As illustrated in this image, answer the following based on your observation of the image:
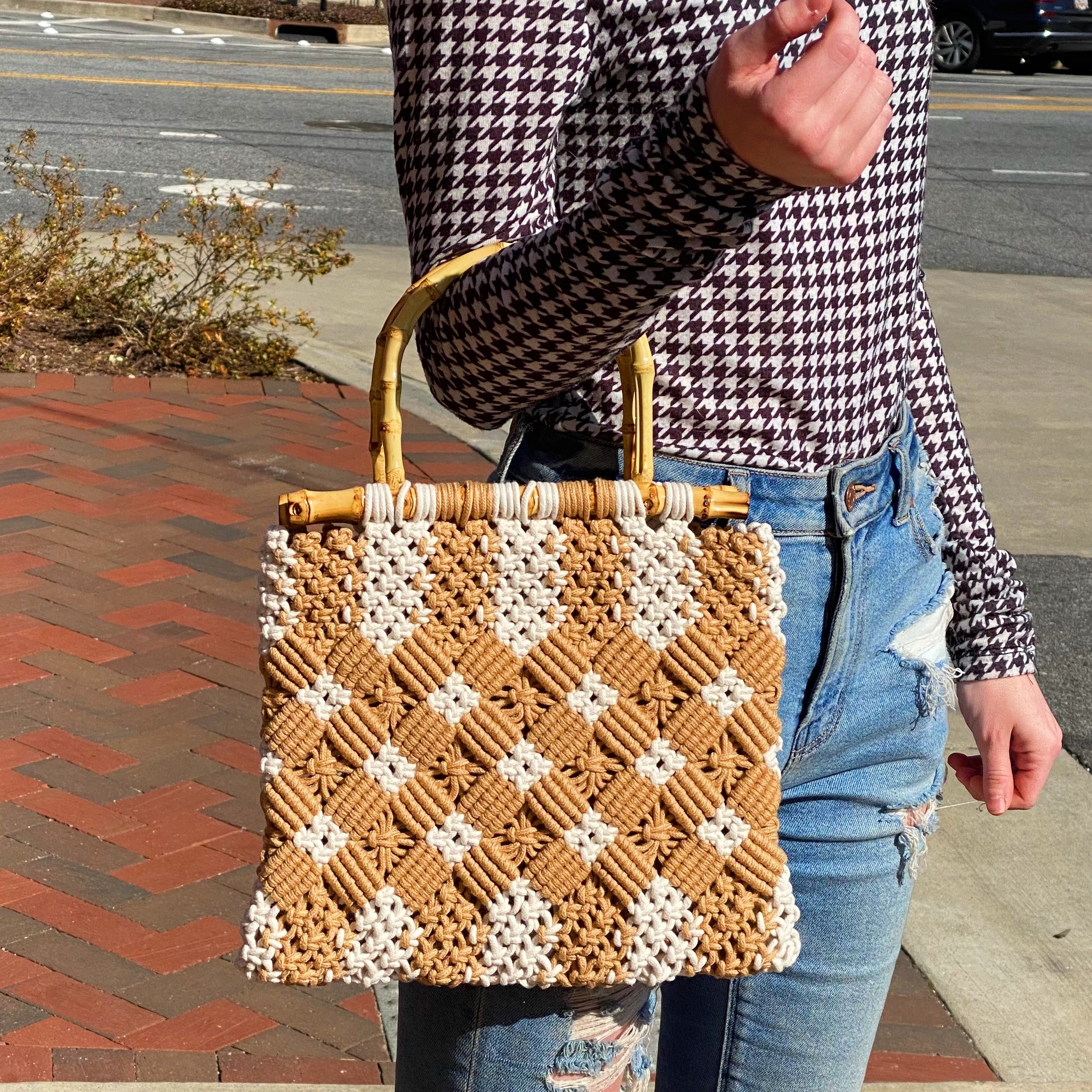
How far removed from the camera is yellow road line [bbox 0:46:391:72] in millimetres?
16562

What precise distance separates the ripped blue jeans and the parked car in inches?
746

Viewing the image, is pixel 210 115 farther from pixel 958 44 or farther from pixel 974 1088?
pixel 974 1088

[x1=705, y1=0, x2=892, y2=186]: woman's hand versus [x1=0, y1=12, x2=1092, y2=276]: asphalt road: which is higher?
[x1=705, y1=0, x2=892, y2=186]: woman's hand

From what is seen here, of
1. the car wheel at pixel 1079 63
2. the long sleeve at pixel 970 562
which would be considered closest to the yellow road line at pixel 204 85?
the car wheel at pixel 1079 63

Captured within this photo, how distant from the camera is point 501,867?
1.17 m

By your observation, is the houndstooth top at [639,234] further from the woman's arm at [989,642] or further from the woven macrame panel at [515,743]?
the woman's arm at [989,642]

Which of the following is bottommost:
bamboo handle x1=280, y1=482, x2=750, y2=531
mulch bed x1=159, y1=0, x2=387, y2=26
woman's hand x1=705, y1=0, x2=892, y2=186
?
mulch bed x1=159, y1=0, x2=387, y2=26

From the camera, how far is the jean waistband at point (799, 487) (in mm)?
1257

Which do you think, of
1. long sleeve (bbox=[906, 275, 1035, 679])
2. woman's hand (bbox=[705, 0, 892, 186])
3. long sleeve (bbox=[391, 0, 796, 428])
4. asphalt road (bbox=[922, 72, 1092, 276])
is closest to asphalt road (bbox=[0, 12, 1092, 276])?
asphalt road (bbox=[922, 72, 1092, 276])

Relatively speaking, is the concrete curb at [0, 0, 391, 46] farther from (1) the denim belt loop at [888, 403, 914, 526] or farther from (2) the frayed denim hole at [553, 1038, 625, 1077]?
(2) the frayed denim hole at [553, 1038, 625, 1077]

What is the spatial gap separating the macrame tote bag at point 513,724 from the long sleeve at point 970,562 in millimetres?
456

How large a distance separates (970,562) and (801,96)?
2.72 feet

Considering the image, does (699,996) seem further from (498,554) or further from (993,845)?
(993,845)

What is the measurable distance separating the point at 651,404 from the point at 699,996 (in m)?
0.59
